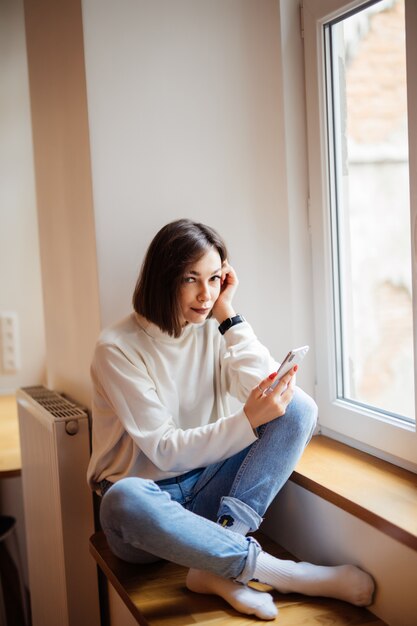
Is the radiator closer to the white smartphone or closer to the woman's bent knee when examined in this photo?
the woman's bent knee

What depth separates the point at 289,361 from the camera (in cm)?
152

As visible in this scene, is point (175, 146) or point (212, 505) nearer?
point (212, 505)

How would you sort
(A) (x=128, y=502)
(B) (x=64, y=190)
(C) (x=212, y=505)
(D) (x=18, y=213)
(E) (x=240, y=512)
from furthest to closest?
(D) (x=18, y=213), (B) (x=64, y=190), (C) (x=212, y=505), (E) (x=240, y=512), (A) (x=128, y=502)

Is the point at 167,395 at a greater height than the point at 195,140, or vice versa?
the point at 195,140

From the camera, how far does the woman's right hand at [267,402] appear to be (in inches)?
61.6

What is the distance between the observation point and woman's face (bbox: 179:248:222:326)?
1633 millimetres

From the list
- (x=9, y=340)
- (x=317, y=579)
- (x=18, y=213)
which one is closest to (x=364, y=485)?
(x=317, y=579)

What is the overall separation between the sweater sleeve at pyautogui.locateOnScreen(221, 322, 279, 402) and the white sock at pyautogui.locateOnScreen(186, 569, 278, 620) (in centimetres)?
41

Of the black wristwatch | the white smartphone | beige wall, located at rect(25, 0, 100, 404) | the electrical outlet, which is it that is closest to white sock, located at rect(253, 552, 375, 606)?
the white smartphone

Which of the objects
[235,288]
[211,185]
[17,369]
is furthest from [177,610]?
[17,369]

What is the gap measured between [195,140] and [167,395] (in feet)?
2.15

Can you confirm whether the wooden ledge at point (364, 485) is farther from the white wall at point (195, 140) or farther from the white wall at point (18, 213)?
the white wall at point (18, 213)

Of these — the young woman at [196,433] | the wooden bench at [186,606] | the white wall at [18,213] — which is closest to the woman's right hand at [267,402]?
the young woman at [196,433]

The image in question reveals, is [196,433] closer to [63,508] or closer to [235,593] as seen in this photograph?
[235,593]
